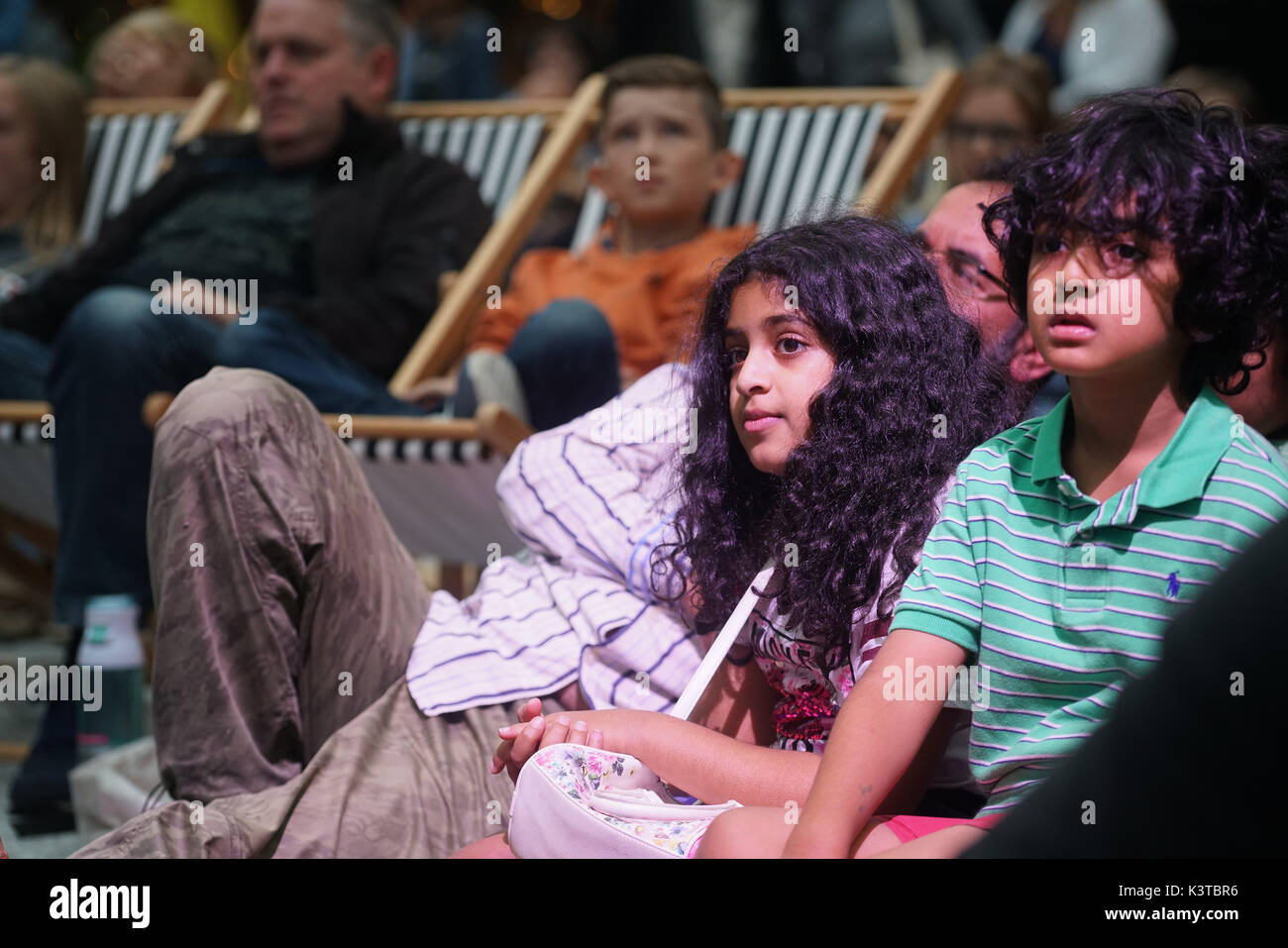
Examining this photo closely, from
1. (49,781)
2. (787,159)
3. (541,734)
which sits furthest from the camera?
(787,159)

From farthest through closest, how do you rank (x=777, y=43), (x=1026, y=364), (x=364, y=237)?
(x=777, y=43)
(x=364, y=237)
(x=1026, y=364)

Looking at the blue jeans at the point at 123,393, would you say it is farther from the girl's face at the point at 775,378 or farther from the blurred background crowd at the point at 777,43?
the blurred background crowd at the point at 777,43

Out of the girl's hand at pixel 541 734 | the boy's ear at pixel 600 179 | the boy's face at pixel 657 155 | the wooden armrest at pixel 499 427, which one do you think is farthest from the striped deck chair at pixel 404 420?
the girl's hand at pixel 541 734

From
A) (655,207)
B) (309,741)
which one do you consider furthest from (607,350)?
(309,741)

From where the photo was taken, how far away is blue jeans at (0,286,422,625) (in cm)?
248

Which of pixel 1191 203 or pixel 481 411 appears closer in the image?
pixel 1191 203

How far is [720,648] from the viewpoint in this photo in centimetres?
143

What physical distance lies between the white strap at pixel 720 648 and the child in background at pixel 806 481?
0.02 metres

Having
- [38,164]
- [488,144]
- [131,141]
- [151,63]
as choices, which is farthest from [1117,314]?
[151,63]

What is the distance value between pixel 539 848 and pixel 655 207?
6.39 feet

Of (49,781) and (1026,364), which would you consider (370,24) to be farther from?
(1026,364)

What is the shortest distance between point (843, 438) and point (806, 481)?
0.05 metres

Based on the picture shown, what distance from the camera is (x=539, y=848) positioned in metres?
1.29
